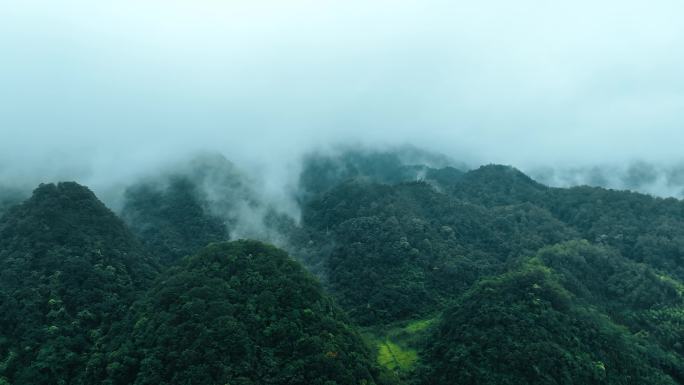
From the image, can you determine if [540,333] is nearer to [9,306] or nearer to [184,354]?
[184,354]

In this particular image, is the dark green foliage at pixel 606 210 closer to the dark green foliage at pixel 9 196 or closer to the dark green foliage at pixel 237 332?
the dark green foliage at pixel 237 332

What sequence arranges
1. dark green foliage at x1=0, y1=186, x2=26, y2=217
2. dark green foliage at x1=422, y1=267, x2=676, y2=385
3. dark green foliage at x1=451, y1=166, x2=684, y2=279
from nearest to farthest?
1. dark green foliage at x1=422, y1=267, x2=676, y2=385
2. dark green foliage at x1=451, y1=166, x2=684, y2=279
3. dark green foliage at x1=0, y1=186, x2=26, y2=217

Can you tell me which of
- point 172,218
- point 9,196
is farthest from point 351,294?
point 9,196

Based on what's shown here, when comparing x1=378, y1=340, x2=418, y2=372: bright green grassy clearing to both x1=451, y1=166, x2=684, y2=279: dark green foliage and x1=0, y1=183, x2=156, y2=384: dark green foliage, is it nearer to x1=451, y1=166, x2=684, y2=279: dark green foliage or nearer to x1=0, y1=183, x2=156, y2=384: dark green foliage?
x1=0, y1=183, x2=156, y2=384: dark green foliage

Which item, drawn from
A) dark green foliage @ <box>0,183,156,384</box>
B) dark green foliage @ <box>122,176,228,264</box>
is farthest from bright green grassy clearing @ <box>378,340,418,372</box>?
dark green foliage @ <box>122,176,228,264</box>

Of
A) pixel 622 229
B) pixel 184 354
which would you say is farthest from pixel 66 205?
pixel 622 229

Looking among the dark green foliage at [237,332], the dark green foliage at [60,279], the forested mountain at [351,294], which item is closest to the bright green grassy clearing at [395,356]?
the forested mountain at [351,294]
